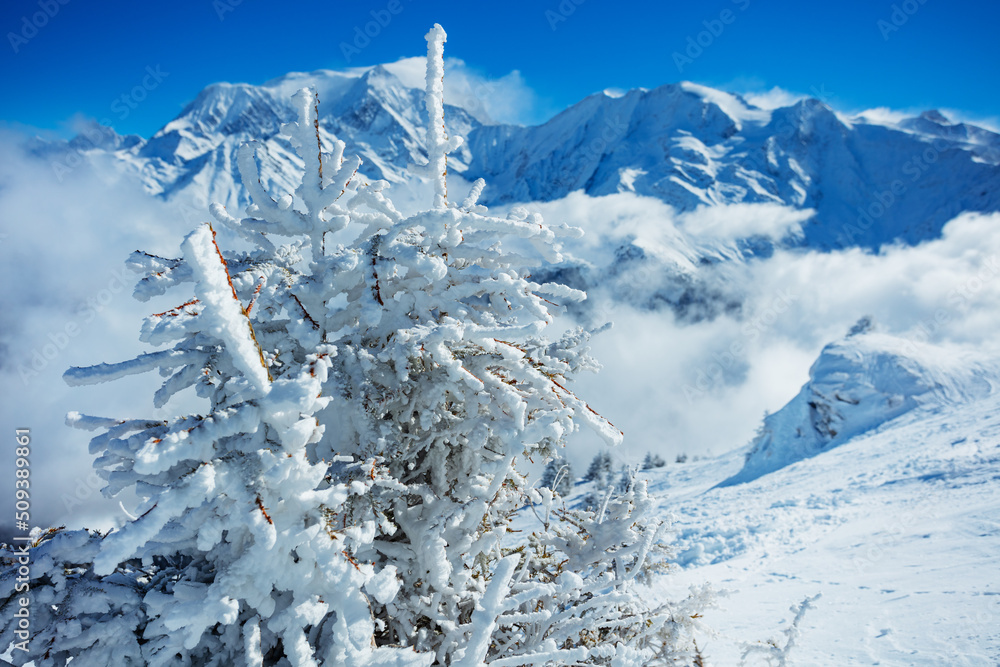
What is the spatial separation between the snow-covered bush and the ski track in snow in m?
1.67

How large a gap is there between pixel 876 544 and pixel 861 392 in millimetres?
22507

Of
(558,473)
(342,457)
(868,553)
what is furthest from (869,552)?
(342,457)

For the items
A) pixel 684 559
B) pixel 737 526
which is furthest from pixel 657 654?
pixel 737 526

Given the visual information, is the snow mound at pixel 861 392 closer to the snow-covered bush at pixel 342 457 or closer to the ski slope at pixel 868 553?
the ski slope at pixel 868 553

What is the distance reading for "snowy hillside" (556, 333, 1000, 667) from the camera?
5.46m

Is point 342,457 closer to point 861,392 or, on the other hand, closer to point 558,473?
point 558,473

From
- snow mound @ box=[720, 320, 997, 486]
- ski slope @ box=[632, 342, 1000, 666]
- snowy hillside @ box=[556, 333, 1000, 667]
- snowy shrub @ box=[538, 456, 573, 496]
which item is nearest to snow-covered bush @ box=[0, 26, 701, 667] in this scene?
snowy shrub @ box=[538, 456, 573, 496]

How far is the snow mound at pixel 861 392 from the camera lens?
25.5 m

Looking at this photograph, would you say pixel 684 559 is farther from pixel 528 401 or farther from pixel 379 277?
pixel 379 277

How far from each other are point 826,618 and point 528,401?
6.76 m

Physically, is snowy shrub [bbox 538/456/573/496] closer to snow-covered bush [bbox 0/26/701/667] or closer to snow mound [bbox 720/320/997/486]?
snow-covered bush [bbox 0/26/701/667]

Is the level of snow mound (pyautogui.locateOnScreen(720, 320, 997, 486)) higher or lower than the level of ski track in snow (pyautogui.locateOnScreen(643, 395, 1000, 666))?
higher

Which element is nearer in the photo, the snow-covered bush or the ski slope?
the snow-covered bush

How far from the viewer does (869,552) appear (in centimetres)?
947
